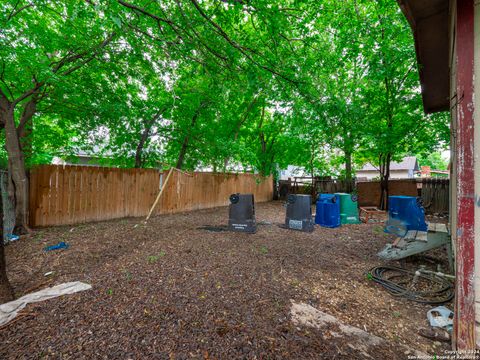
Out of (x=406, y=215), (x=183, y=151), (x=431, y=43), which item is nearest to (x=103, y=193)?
(x=183, y=151)

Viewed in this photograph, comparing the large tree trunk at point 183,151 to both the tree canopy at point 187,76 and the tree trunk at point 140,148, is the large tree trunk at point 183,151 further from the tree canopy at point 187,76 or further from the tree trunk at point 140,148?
the tree trunk at point 140,148

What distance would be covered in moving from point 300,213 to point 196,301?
429 centimetres

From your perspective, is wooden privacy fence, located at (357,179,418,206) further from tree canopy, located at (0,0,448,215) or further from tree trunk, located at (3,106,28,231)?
tree trunk, located at (3,106,28,231)

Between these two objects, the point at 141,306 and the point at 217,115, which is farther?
the point at 217,115

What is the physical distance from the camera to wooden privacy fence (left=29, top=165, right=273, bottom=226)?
5.43 metres

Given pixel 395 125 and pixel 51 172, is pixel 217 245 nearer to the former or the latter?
pixel 51 172

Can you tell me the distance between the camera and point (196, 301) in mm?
2404

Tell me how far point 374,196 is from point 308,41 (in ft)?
33.0

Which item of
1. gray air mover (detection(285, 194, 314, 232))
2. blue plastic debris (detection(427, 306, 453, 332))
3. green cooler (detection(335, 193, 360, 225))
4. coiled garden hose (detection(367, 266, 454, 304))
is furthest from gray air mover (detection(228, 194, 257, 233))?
blue plastic debris (detection(427, 306, 453, 332))

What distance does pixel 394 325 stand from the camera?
222 cm

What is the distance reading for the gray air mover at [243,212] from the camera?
5570mm

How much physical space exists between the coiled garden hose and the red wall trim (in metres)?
0.98

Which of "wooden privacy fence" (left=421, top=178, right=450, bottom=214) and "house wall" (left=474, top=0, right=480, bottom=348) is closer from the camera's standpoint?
"house wall" (left=474, top=0, right=480, bottom=348)

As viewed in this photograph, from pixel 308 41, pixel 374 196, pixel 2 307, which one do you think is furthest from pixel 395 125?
pixel 2 307
